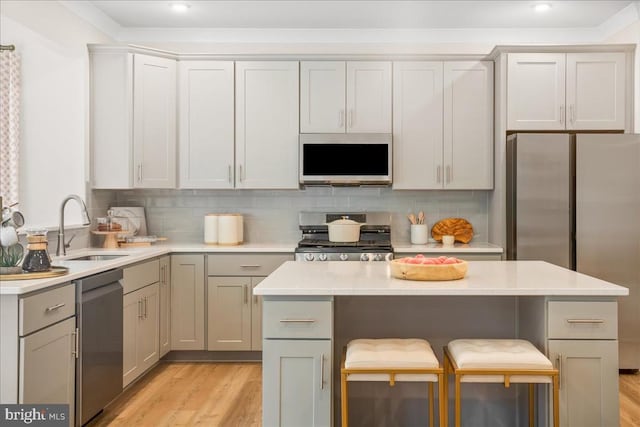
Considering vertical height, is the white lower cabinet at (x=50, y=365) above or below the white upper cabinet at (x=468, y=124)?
below

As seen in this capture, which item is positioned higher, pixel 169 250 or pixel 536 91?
pixel 536 91

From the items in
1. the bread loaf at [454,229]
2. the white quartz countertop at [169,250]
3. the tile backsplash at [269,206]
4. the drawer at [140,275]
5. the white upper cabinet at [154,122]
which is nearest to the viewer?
the white quartz countertop at [169,250]

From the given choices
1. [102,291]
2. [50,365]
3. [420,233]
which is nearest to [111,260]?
[102,291]

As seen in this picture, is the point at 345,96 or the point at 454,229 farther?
the point at 454,229

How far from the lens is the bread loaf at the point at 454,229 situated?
16.1 feet

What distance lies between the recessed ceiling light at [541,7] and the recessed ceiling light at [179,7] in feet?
8.61

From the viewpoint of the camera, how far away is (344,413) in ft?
7.41

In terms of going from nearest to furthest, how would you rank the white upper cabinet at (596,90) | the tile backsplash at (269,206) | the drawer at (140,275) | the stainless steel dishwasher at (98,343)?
the stainless steel dishwasher at (98,343) → the drawer at (140,275) → the white upper cabinet at (596,90) → the tile backsplash at (269,206)

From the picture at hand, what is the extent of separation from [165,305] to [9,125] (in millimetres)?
1649

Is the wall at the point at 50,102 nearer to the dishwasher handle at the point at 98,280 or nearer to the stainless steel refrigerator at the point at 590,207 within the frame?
the dishwasher handle at the point at 98,280

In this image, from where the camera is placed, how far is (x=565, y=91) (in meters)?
4.45

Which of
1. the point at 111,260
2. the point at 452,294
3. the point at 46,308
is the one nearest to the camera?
the point at 452,294

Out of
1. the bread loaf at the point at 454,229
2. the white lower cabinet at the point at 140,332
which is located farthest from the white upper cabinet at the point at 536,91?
the white lower cabinet at the point at 140,332

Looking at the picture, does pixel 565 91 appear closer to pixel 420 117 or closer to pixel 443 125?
pixel 443 125
